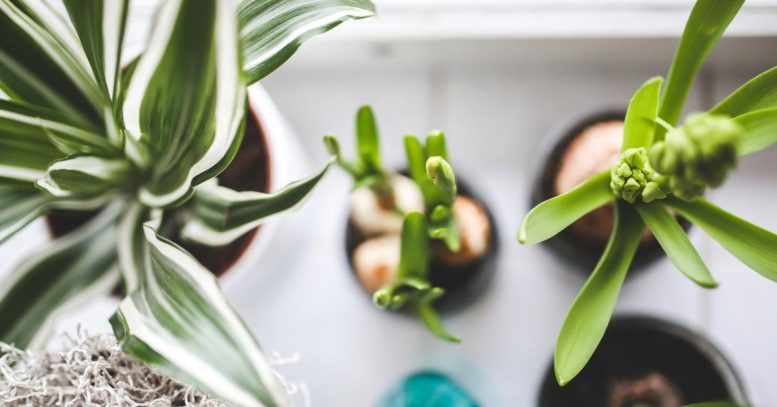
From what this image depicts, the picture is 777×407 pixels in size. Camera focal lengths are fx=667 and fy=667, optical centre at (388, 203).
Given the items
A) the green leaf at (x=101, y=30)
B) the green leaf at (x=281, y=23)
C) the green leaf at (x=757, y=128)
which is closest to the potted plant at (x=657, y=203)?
the green leaf at (x=757, y=128)

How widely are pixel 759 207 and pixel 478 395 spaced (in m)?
0.39

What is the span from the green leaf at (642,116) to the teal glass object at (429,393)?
1.14 ft

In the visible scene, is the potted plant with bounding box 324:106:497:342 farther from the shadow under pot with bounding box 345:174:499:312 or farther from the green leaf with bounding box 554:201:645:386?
the green leaf with bounding box 554:201:645:386

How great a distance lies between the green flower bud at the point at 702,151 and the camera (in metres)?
0.35

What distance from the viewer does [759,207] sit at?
Result: 2.56 feet

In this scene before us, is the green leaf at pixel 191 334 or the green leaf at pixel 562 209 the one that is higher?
the green leaf at pixel 562 209

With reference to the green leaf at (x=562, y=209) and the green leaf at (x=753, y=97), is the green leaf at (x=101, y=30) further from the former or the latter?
the green leaf at (x=753, y=97)

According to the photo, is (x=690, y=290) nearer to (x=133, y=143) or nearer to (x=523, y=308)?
(x=523, y=308)

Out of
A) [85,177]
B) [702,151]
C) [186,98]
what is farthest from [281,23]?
[702,151]

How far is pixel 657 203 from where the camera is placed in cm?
53

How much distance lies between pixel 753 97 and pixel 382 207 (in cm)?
36

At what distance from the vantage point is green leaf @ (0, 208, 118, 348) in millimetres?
552

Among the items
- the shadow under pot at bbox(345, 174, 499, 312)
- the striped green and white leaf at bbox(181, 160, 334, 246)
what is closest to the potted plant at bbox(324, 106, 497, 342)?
the shadow under pot at bbox(345, 174, 499, 312)

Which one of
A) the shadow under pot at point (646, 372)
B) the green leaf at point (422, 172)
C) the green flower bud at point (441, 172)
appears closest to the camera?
the green flower bud at point (441, 172)
